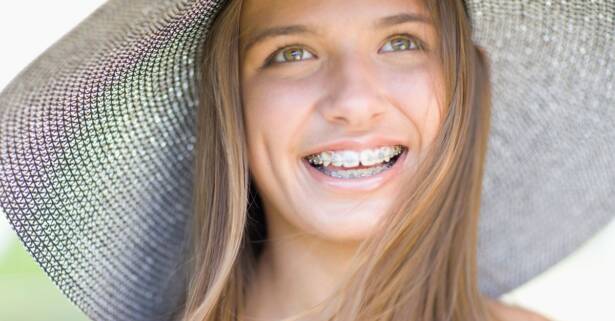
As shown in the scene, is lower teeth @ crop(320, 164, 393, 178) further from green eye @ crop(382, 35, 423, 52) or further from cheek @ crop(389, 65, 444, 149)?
green eye @ crop(382, 35, 423, 52)

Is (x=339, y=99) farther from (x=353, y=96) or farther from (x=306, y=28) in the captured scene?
(x=306, y=28)

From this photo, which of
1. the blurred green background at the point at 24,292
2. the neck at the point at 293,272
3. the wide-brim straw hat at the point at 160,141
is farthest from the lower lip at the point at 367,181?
the blurred green background at the point at 24,292

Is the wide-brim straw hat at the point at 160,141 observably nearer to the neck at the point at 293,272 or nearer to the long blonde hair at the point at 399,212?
the long blonde hair at the point at 399,212

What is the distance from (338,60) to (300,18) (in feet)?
0.30

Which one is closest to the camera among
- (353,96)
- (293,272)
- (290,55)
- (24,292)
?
(353,96)

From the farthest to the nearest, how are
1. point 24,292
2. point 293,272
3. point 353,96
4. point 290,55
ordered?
point 24,292, point 293,272, point 290,55, point 353,96

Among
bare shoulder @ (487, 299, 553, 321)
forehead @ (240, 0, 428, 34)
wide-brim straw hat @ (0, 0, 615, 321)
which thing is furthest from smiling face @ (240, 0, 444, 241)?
bare shoulder @ (487, 299, 553, 321)

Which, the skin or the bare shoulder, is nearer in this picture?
the skin

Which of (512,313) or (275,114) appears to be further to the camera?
(512,313)

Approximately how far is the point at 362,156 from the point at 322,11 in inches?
9.3

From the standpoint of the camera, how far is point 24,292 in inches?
Result: 172

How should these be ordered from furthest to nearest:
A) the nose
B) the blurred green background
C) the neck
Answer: the blurred green background
the neck
the nose

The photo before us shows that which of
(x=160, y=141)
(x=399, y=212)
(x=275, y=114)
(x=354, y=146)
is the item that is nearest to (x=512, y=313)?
(x=399, y=212)

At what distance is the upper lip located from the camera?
1637 millimetres
